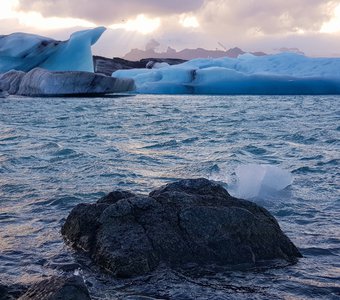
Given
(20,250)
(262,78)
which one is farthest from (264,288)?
(262,78)

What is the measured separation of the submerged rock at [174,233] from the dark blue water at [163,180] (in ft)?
0.50

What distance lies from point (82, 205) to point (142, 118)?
1380cm

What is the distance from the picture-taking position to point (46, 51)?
3466cm

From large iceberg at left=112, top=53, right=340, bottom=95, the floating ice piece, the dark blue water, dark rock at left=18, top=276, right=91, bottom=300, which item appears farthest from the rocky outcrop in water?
dark rock at left=18, top=276, right=91, bottom=300

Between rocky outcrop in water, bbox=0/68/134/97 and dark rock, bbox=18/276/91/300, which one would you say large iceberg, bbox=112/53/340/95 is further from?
dark rock, bbox=18/276/91/300

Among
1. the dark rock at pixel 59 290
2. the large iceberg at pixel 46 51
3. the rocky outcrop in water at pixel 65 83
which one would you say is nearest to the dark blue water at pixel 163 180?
the dark rock at pixel 59 290

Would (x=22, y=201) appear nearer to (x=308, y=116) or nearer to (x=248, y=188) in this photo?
(x=248, y=188)

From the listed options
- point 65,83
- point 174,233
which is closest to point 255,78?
point 65,83

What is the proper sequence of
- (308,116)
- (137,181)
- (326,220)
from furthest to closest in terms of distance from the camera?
(308,116) → (137,181) → (326,220)

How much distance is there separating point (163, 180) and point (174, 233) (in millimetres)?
A: 3253

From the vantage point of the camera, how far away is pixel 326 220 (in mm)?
5352

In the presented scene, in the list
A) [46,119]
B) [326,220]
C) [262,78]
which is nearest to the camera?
[326,220]

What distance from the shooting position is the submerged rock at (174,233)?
12.9 feet

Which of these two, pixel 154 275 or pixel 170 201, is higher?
pixel 170 201
